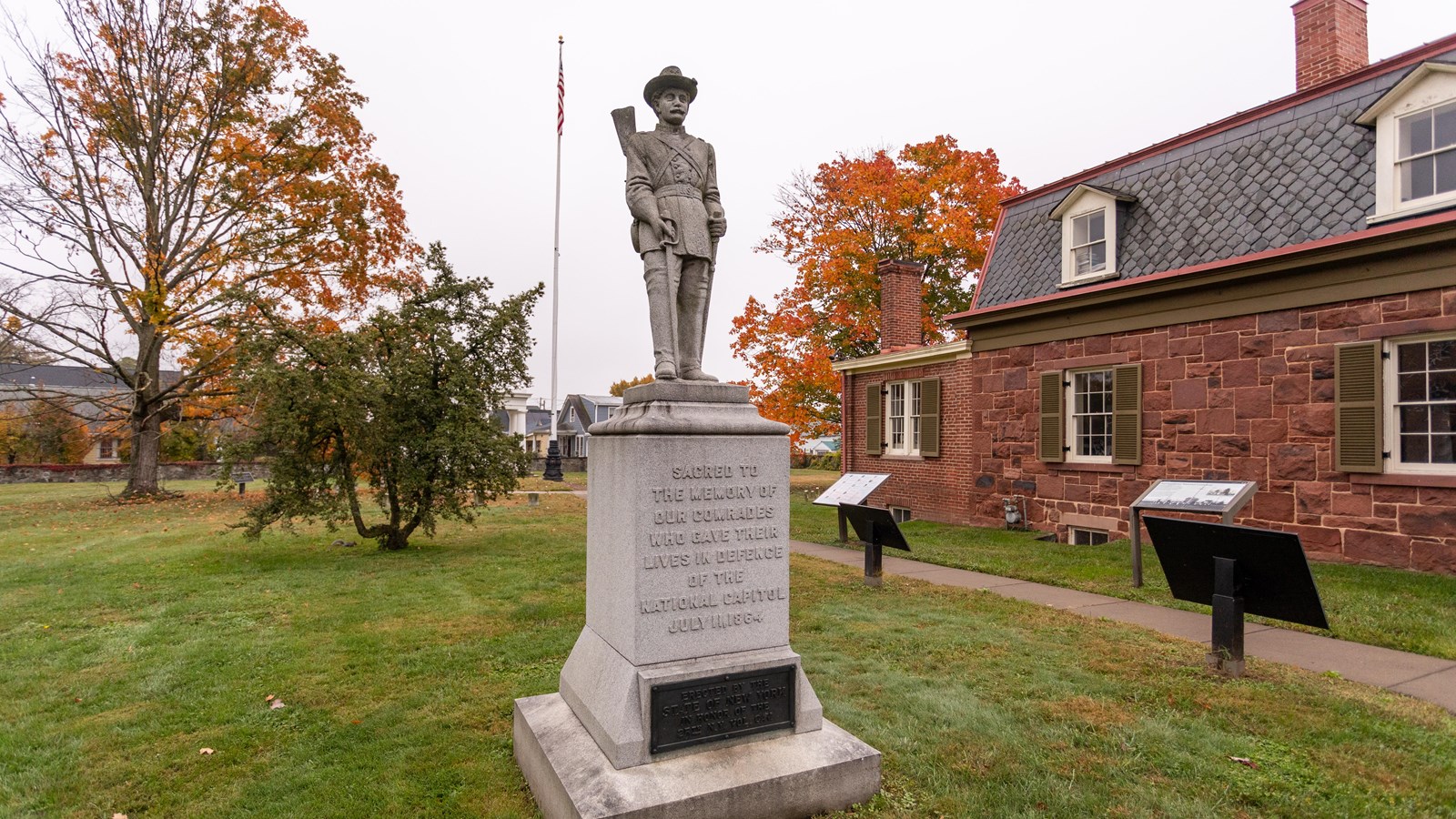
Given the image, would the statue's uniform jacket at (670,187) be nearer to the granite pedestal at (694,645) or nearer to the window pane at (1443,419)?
the granite pedestal at (694,645)

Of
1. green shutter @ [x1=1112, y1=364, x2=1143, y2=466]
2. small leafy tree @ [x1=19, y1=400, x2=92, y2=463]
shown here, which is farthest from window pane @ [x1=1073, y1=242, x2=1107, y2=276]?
small leafy tree @ [x1=19, y1=400, x2=92, y2=463]

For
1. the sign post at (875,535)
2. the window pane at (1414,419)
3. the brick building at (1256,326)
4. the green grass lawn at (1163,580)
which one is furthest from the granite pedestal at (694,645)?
the window pane at (1414,419)

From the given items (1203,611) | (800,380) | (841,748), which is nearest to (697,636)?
(841,748)

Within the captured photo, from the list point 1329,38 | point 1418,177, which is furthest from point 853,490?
point 1329,38

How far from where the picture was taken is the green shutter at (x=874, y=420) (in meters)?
16.8

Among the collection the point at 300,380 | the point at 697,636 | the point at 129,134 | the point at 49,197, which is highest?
the point at 129,134

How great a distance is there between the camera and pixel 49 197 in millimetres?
→ 18141

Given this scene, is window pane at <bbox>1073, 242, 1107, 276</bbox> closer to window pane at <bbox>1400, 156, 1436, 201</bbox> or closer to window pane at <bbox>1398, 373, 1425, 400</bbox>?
window pane at <bbox>1400, 156, 1436, 201</bbox>

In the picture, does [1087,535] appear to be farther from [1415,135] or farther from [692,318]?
[692,318]

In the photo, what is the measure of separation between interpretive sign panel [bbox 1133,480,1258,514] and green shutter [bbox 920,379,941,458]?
7076mm

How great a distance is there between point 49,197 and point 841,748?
24379 mm

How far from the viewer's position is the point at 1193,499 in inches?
289

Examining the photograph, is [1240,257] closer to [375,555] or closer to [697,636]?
[697,636]

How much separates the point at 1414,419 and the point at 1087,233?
Answer: 5419 millimetres
